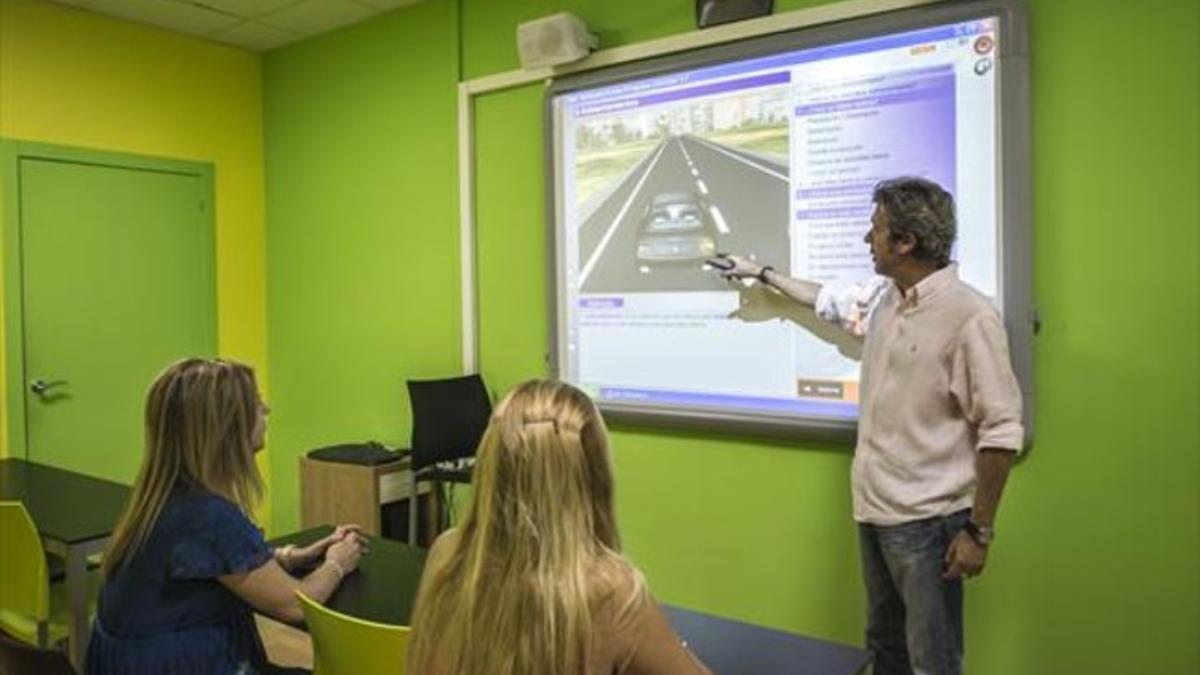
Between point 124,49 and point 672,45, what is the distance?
2.78m

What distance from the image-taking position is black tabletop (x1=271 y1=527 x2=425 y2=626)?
172cm

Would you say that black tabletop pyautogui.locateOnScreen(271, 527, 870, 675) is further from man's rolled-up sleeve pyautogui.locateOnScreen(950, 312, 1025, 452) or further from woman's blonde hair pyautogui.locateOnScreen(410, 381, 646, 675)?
man's rolled-up sleeve pyautogui.locateOnScreen(950, 312, 1025, 452)

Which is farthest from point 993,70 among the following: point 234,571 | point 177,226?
point 177,226

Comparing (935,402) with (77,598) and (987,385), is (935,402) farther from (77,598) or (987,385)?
(77,598)

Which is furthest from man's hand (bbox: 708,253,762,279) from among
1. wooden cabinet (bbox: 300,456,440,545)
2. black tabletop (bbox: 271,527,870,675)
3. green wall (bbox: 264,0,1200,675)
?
wooden cabinet (bbox: 300,456,440,545)

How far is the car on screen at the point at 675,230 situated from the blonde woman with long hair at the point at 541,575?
6.69 feet

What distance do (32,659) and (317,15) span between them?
3.47m

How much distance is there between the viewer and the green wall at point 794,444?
2361 mm

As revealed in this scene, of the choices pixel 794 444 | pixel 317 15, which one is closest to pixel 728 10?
pixel 794 444

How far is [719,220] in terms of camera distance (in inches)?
123

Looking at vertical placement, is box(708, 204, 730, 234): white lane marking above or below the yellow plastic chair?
above

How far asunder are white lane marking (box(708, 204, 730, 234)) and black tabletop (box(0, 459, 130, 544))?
2093mm

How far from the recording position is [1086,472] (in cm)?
247

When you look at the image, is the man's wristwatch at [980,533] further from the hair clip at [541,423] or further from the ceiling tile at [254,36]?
the ceiling tile at [254,36]
